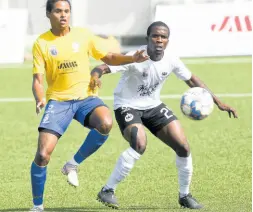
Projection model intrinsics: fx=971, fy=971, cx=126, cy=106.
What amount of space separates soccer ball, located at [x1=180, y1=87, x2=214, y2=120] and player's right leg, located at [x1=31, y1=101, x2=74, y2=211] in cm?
142

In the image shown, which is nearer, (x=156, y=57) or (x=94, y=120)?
(x=94, y=120)

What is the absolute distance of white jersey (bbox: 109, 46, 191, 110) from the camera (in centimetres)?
1192

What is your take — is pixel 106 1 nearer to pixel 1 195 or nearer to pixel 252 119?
pixel 252 119

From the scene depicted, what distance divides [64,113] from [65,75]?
1.52ft

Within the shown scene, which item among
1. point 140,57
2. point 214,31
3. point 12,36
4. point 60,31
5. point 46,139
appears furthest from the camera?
point 12,36

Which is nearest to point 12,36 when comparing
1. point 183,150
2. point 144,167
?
point 144,167

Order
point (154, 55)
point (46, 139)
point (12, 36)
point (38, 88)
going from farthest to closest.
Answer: point (12, 36), point (154, 55), point (38, 88), point (46, 139)

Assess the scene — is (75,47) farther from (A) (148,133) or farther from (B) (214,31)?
(B) (214,31)

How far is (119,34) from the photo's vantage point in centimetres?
2944

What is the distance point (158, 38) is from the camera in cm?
1165

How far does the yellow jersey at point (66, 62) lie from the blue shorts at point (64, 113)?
76mm

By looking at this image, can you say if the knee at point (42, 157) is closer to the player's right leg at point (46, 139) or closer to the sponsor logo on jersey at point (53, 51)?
the player's right leg at point (46, 139)

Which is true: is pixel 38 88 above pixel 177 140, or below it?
above

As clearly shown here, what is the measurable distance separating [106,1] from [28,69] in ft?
14.4
